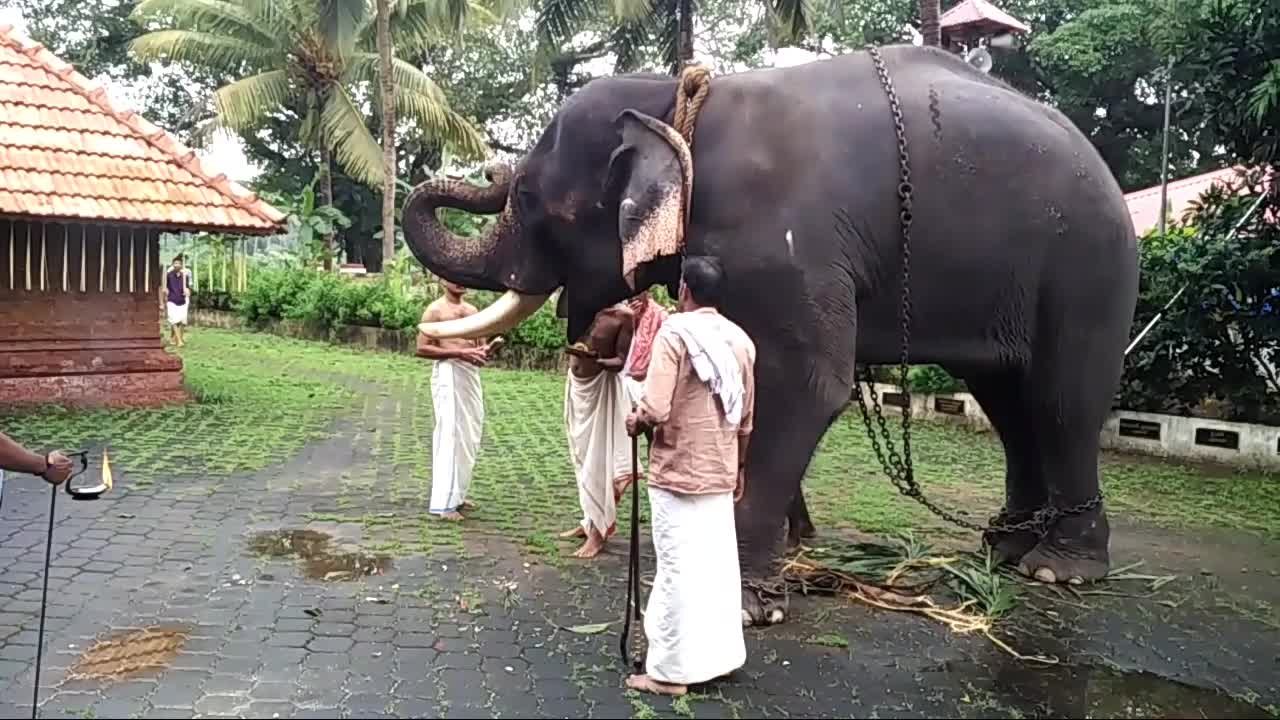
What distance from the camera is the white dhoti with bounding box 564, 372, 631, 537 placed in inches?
231

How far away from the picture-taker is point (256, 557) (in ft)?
18.8

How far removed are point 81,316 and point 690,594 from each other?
864cm

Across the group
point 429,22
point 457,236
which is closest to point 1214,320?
point 457,236

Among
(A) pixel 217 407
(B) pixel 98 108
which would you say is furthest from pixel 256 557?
(B) pixel 98 108

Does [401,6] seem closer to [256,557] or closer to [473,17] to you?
[473,17]

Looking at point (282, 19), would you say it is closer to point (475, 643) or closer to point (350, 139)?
point (350, 139)

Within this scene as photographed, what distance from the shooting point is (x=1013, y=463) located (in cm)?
591

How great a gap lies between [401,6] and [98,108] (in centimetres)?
1038

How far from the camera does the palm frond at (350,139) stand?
22.5 meters

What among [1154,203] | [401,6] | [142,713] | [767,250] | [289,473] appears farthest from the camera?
[401,6]

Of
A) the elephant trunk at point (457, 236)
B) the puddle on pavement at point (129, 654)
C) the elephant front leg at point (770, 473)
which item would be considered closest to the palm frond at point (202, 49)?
the elephant trunk at point (457, 236)

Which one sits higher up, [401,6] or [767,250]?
[401,6]

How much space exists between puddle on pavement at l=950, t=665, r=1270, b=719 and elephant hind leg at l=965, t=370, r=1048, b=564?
4.65ft

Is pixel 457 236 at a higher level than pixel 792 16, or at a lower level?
lower
